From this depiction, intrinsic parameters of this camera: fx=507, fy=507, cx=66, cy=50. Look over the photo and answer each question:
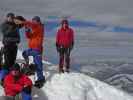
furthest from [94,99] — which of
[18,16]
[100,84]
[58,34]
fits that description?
[18,16]

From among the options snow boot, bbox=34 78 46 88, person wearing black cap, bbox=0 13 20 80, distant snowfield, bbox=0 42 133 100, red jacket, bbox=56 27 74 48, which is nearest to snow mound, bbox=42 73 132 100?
distant snowfield, bbox=0 42 133 100

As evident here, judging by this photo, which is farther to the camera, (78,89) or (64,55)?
(64,55)

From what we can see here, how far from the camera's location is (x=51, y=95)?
2567cm

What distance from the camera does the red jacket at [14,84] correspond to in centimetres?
2194

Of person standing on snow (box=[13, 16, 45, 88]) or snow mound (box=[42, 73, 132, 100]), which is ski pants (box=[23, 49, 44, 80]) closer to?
person standing on snow (box=[13, 16, 45, 88])

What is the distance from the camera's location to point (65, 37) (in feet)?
89.4

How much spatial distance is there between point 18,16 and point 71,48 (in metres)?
4.26

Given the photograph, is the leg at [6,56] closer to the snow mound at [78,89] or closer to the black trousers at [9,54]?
the black trousers at [9,54]

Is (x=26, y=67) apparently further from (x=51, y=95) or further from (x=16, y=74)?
(x=16, y=74)

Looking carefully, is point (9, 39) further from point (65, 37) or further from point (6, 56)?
point (65, 37)

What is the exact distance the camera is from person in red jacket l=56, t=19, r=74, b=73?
2720cm

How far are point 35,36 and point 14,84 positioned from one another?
407 cm

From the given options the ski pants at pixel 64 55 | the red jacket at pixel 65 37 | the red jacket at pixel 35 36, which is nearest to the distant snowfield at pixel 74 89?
the ski pants at pixel 64 55

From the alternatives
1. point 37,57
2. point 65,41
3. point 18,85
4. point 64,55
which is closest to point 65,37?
point 65,41
